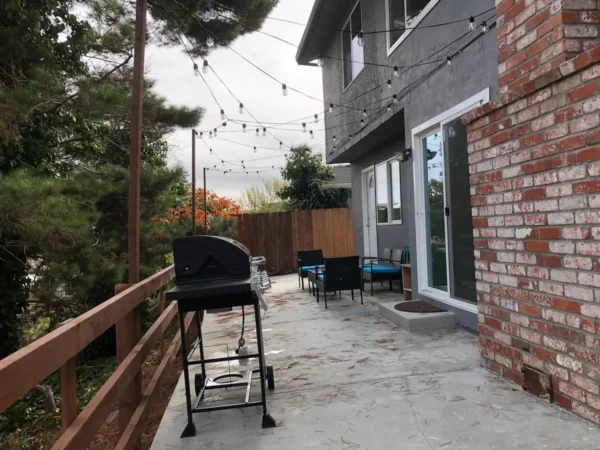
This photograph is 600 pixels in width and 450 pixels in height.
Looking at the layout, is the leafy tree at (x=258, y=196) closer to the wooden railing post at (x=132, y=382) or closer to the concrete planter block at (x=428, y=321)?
the concrete planter block at (x=428, y=321)

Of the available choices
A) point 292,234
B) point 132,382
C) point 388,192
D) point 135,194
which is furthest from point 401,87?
point 292,234

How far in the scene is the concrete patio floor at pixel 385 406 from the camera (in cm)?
211

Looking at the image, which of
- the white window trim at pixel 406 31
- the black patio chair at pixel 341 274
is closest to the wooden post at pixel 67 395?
the black patio chair at pixel 341 274

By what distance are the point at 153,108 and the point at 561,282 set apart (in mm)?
5958

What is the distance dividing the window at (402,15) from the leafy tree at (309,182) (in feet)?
26.5

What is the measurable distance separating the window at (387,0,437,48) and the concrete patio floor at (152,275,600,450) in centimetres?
349

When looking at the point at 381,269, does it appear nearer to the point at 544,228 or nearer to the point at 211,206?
the point at 544,228

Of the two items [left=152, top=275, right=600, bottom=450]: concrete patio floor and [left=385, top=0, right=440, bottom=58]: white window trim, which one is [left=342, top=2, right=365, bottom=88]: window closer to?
[left=385, top=0, right=440, bottom=58]: white window trim

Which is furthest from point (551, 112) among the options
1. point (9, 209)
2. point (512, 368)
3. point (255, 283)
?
point (9, 209)

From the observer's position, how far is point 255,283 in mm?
2377

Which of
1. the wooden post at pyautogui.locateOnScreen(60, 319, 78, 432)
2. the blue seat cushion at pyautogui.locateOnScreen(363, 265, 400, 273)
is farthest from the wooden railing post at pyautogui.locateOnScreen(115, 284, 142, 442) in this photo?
the blue seat cushion at pyautogui.locateOnScreen(363, 265, 400, 273)

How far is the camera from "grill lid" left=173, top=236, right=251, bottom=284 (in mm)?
2451

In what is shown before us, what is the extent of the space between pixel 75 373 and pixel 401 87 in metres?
4.83

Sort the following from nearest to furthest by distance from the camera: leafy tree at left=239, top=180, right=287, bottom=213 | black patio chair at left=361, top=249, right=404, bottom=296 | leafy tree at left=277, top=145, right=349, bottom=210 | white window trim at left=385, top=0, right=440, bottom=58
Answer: white window trim at left=385, top=0, right=440, bottom=58, black patio chair at left=361, top=249, right=404, bottom=296, leafy tree at left=277, top=145, right=349, bottom=210, leafy tree at left=239, top=180, right=287, bottom=213
